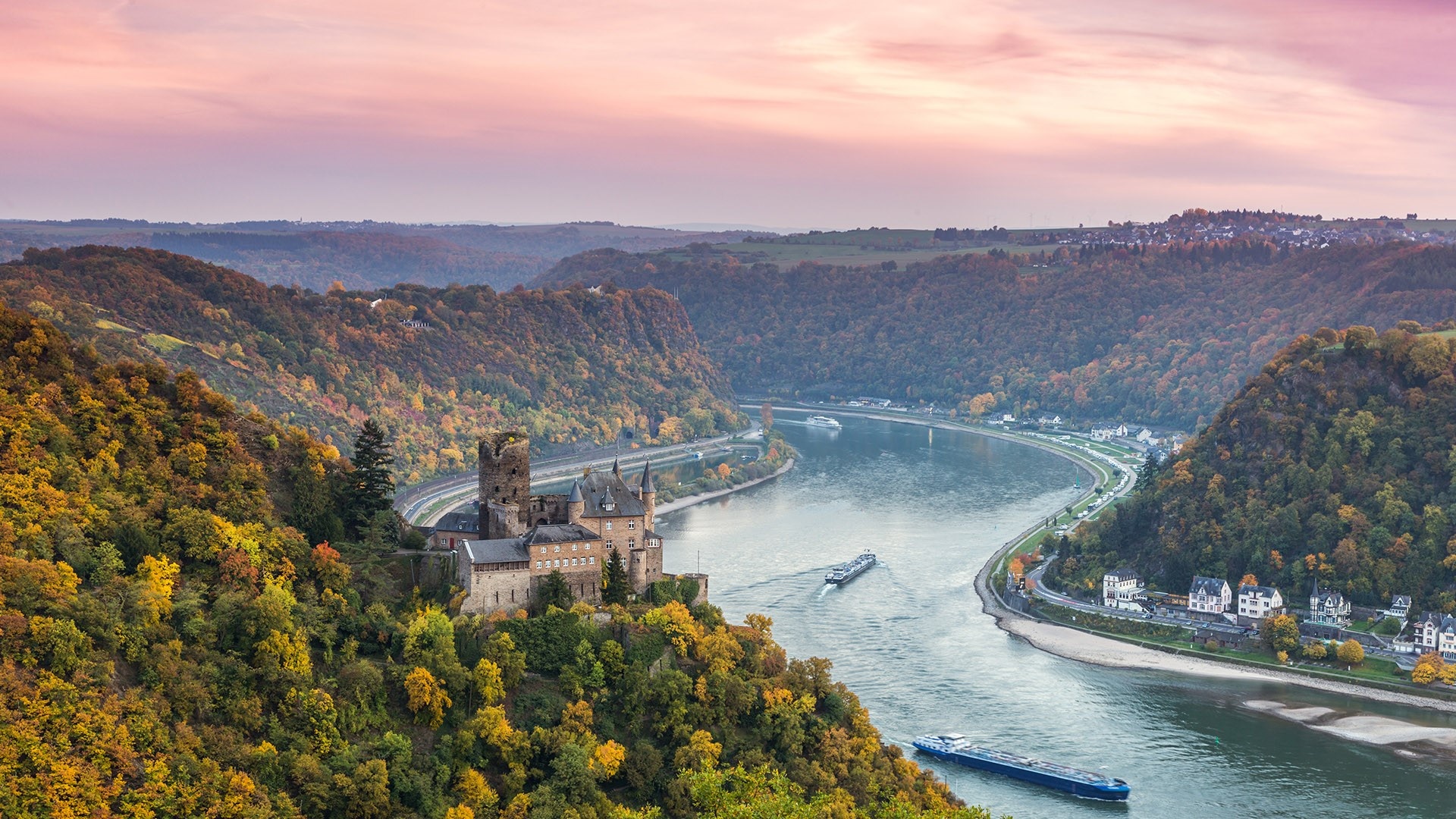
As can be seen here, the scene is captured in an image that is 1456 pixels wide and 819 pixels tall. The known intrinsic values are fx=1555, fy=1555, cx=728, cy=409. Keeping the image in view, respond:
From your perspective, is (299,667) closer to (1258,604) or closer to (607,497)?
(607,497)

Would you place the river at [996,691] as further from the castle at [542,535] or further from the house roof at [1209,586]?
the castle at [542,535]

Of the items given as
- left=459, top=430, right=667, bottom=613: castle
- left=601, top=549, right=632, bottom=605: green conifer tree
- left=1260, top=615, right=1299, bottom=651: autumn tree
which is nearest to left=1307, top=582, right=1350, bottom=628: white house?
left=1260, top=615, right=1299, bottom=651: autumn tree

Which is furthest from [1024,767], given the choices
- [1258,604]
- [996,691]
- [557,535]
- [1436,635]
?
[1436,635]

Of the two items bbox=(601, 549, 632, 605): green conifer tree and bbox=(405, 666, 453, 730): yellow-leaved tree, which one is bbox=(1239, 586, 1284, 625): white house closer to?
bbox=(601, 549, 632, 605): green conifer tree

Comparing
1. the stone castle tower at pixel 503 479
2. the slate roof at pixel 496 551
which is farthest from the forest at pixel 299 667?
the stone castle tower at pixel 503 479

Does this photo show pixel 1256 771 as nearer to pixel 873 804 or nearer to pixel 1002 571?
pixel 873 804

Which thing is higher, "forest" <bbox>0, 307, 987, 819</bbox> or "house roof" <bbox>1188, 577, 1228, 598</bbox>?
"forest" <bbox>0, 307, 987, 819</bbox>

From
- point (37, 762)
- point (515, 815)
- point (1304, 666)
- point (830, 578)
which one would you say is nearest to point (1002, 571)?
point (830, 578)
